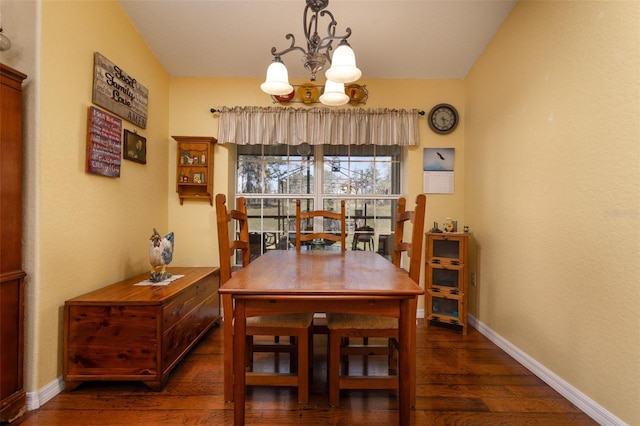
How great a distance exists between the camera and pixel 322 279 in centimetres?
137

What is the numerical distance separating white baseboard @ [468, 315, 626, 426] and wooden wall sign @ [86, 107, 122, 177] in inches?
123

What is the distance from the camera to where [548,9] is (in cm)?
187

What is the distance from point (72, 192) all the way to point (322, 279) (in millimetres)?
1622

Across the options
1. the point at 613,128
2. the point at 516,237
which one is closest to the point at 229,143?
the point at 516,237

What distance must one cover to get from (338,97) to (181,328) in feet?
5.98

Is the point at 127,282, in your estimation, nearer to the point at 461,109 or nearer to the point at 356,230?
the point at 356,230

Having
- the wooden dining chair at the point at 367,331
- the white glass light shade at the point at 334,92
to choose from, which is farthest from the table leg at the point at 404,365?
the white glass light shade at the point at 334,92

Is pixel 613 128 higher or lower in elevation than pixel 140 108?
lower

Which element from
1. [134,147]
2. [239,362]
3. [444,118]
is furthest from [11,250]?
[444,118]

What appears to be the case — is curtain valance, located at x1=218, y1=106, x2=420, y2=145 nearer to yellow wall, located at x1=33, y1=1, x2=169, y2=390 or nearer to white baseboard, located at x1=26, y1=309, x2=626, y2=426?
yellow wall, located at x1=33, y1=1, x2=169, y2=390

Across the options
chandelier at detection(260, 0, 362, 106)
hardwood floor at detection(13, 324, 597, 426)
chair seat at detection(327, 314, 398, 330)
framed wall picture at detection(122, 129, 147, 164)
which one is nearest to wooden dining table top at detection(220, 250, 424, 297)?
chair seat at detection(327, 314, 398, 330)

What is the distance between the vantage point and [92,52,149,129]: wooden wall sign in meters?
1.99

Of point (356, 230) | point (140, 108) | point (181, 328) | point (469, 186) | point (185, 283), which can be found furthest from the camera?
point (356, 230)

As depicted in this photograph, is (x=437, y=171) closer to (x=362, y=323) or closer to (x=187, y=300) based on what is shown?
(x=362, y=323)
